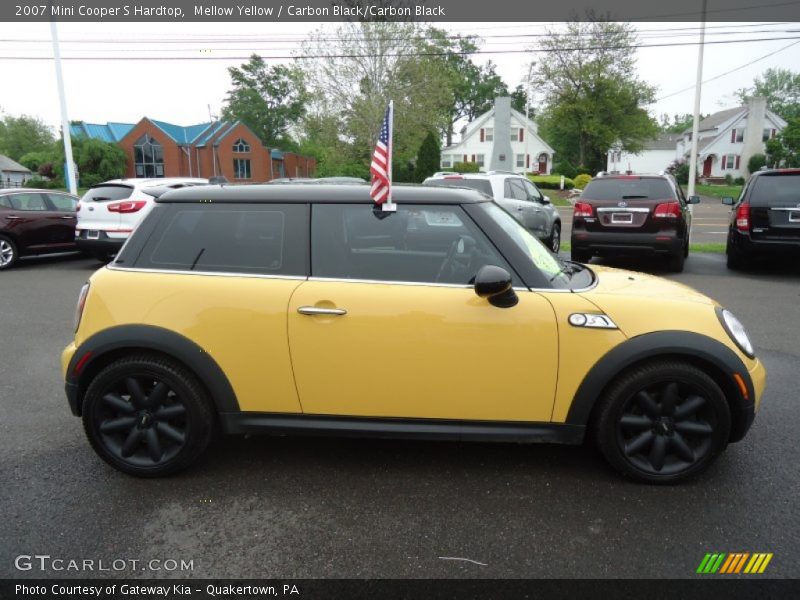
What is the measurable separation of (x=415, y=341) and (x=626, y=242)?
7.45 m

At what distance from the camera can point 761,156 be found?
51.2 meters

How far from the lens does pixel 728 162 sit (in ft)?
203

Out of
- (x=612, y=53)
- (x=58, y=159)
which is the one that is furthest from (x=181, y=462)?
(x=58, y=159)

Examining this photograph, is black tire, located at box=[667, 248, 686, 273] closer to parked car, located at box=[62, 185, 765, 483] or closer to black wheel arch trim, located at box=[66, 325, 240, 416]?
parked car, located at box=[62, 185, 765, 483]

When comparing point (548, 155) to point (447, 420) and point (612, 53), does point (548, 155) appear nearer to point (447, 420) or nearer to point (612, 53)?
point (612, 53)

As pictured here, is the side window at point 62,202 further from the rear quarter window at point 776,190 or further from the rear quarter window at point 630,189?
the rear quarter window at point 776,190

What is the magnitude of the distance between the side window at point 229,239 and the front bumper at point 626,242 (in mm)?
7458

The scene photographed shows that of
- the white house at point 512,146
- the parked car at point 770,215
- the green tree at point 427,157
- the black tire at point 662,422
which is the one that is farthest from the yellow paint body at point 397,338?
the white house at point 512,146

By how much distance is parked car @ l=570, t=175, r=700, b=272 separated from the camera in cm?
912

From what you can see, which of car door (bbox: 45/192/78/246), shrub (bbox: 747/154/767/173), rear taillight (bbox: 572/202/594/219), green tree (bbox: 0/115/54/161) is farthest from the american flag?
green tree (bbox: 0/115/54/161)

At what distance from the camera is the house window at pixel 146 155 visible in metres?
56.2

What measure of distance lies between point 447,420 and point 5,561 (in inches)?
84.3

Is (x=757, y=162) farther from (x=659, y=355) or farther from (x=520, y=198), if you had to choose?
(x=659, y=355)
